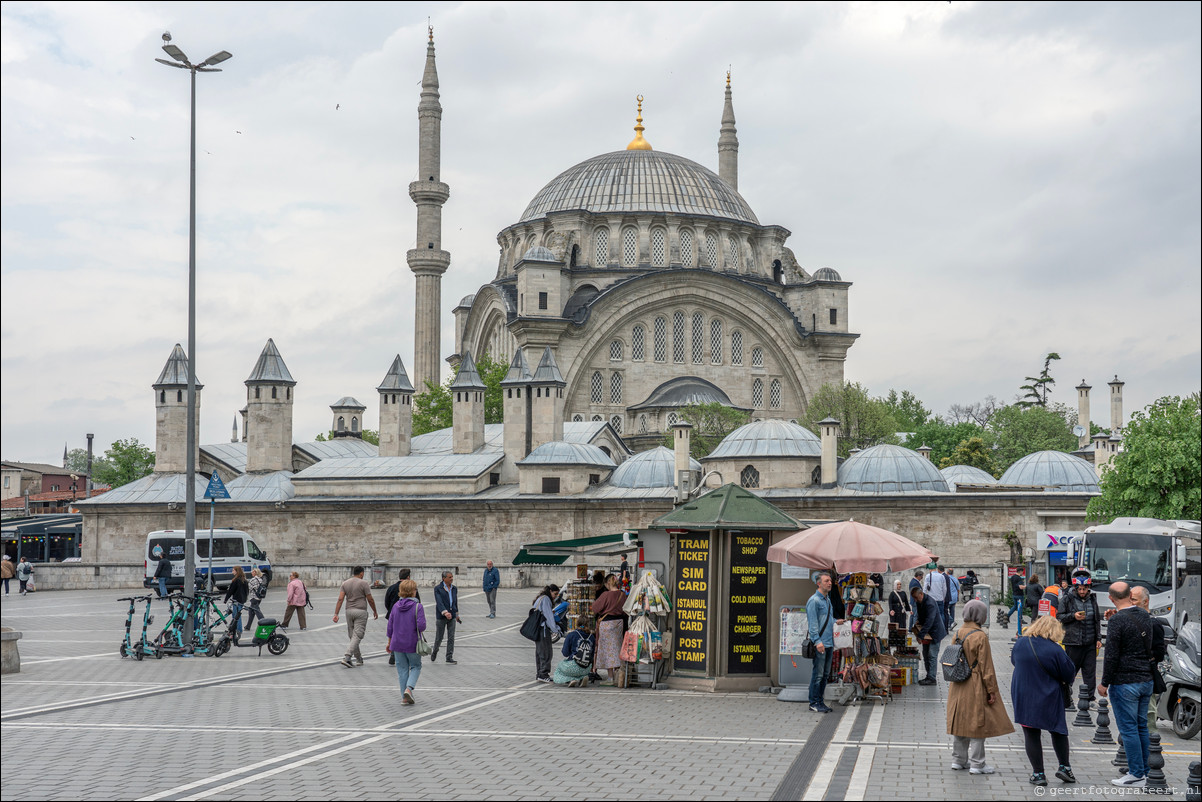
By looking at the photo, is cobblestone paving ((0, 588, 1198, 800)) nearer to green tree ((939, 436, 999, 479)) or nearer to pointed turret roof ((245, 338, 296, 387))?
pointed turret roof ((245, 338, 296, 387))

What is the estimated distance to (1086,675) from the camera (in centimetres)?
1157

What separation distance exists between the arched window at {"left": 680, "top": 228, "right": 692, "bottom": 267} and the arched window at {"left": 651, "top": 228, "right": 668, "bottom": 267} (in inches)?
37.8

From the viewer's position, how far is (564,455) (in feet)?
132

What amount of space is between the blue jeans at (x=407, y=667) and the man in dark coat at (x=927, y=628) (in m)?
6.04

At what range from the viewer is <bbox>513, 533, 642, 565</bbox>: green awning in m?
19.0

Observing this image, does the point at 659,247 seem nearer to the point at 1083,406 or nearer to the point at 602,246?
the point at 602,246

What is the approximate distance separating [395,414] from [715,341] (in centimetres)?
1929

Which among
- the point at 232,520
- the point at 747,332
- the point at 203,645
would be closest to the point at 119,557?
the point at 232,520

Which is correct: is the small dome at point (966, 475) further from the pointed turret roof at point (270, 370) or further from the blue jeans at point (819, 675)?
the blue jeans at point (819, 675)

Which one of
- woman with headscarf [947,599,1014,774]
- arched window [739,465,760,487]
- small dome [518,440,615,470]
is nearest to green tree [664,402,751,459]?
small dome [518,440,615,470]

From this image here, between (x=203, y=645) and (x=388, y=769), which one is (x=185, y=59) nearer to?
(x=203, y=645)

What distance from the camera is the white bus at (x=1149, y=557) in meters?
19.3

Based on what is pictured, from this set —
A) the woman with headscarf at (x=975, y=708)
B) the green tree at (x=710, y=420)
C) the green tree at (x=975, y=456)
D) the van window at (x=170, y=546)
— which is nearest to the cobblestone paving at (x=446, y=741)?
the woman with headscarf at (x=975, y=708)

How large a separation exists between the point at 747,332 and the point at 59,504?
39.4m
